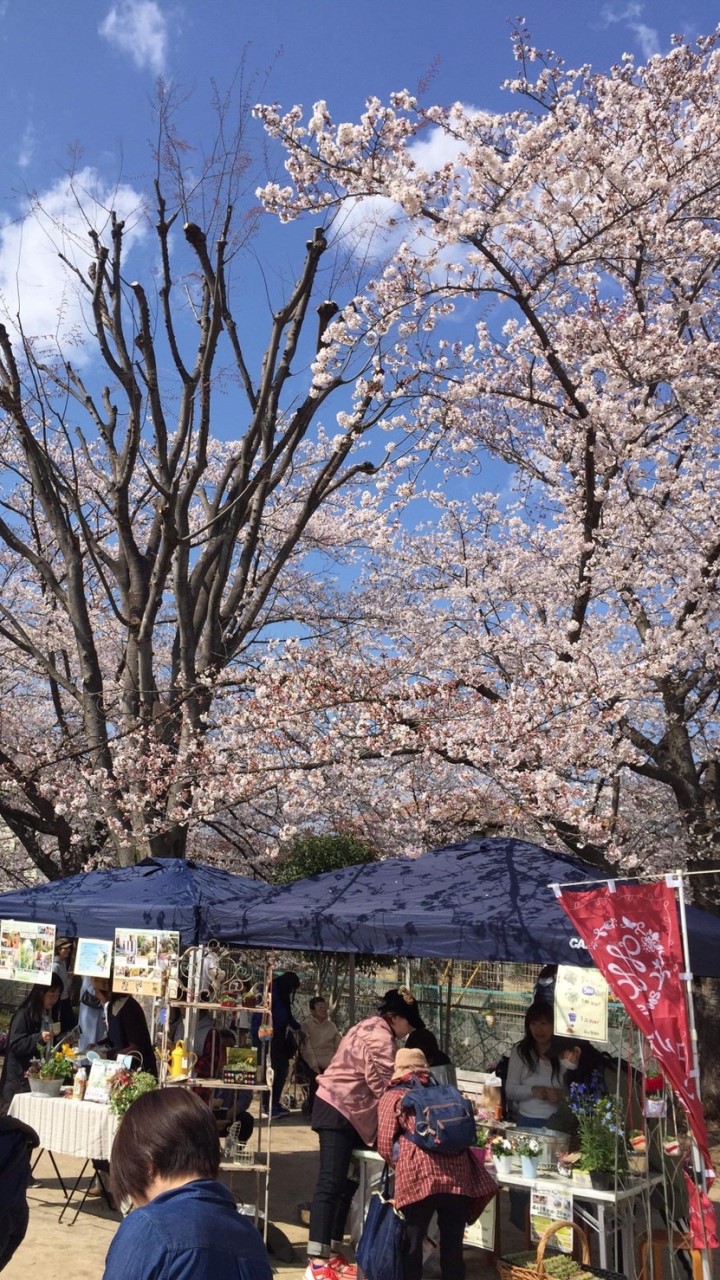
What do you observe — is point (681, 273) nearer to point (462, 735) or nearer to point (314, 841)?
point (462, 735)

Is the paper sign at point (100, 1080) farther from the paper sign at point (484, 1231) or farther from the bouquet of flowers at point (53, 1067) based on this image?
the paper sign at point (484, 1231)

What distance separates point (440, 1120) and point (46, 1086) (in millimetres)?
3347

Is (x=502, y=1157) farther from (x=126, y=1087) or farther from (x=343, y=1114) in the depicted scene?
(x=126, y=1087)

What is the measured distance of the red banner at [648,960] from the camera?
4.61m

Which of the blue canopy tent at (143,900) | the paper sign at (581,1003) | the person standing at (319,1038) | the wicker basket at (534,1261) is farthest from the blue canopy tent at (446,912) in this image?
the person standing at (319,1038)

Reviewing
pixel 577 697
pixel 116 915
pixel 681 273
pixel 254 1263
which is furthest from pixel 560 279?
pixel 254 1263

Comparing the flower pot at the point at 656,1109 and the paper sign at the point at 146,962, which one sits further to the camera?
the paper sign at the point at 146,962

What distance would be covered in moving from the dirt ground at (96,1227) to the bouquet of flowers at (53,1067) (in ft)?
2.89

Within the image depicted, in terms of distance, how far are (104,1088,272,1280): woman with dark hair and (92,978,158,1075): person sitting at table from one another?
5.88 m

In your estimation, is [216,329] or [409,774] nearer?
[216,329]

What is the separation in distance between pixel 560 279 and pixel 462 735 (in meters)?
4.81

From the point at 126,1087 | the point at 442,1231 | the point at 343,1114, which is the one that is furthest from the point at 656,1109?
the point at 126,1087

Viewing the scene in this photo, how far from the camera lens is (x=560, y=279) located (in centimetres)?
1073

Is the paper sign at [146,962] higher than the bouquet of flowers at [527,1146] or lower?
higher
